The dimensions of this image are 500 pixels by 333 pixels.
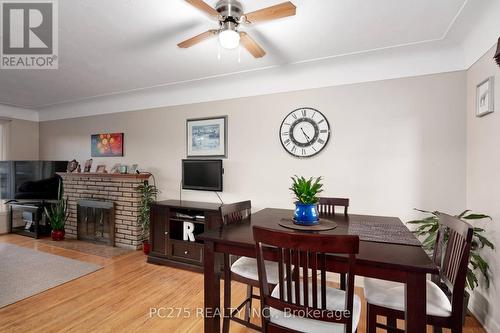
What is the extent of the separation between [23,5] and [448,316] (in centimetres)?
337

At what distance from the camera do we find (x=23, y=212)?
4.89 meters

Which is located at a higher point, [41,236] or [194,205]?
[194,205]

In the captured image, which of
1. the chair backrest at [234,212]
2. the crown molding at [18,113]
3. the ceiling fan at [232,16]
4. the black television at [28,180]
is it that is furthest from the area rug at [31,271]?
the ceiling fan at [232,16]

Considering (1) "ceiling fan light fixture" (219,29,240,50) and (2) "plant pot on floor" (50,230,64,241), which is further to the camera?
(2) "plant pot on floor" (50,230,64,241)

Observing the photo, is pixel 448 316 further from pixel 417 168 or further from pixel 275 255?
pixel 417 168

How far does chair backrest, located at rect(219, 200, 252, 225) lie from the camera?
6.25ft

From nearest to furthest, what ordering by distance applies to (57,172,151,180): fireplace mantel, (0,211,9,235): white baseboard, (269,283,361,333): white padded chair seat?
(269,283,361,333): white padded chair seat < (57,172,151,180): fireplace mantel < (0,211,9,235): white baseboard

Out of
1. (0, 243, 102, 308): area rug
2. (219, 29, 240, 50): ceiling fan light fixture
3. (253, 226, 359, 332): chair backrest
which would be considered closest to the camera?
(253, 226, 359, 332): chair backrest

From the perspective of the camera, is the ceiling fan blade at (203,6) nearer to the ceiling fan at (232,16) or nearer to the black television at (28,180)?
the ceiling fan at (232,16)

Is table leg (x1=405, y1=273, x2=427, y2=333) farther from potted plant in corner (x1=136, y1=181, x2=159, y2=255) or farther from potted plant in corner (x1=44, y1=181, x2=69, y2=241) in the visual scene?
potted plant in corner (x1=44, y1=181, x2=69, y2=241)

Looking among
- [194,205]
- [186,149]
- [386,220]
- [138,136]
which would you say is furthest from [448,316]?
[138,136]

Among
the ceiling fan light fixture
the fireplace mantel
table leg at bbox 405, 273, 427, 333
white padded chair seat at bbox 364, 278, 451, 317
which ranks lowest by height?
white padded chair seat at bbox 364, 278, 451, 317

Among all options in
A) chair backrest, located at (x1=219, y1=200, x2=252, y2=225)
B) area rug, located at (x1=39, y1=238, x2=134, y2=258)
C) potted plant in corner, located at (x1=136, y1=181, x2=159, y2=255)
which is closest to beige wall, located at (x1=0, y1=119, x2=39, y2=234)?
area rug, located at (x1=39, y1=238, x2=134, y2=258)

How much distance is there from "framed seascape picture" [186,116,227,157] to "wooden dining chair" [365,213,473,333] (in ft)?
8.16
